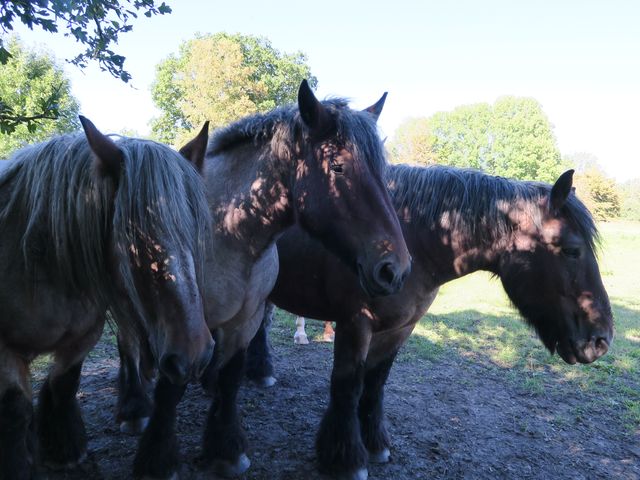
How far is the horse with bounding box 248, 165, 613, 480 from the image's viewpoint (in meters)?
3.05

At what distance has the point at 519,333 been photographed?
835 cm

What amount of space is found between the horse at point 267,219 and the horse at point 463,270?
606 millimetres

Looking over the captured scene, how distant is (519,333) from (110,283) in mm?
8366

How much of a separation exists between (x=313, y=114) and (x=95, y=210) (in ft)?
4.04

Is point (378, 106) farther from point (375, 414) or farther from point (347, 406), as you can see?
point (375, 414)

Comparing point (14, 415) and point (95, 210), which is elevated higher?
point (95, 210)

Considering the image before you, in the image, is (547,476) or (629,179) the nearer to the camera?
(547,476)

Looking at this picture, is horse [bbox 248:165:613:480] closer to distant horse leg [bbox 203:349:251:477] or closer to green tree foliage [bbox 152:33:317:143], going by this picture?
distant horse leg [bbox 203:349:251:477]

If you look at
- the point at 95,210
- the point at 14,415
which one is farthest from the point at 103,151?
the point at 14,415

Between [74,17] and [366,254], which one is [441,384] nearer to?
[366,254]

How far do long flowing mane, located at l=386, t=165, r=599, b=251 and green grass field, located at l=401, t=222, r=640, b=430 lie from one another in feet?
1.94

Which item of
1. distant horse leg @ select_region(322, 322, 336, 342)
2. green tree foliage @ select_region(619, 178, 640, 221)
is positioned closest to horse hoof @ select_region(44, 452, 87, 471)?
distant horse leg @ select_region(322, 322, 336, 342)

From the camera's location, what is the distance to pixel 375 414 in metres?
3.67

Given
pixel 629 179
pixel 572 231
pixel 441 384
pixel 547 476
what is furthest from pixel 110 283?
pixel 629 179
